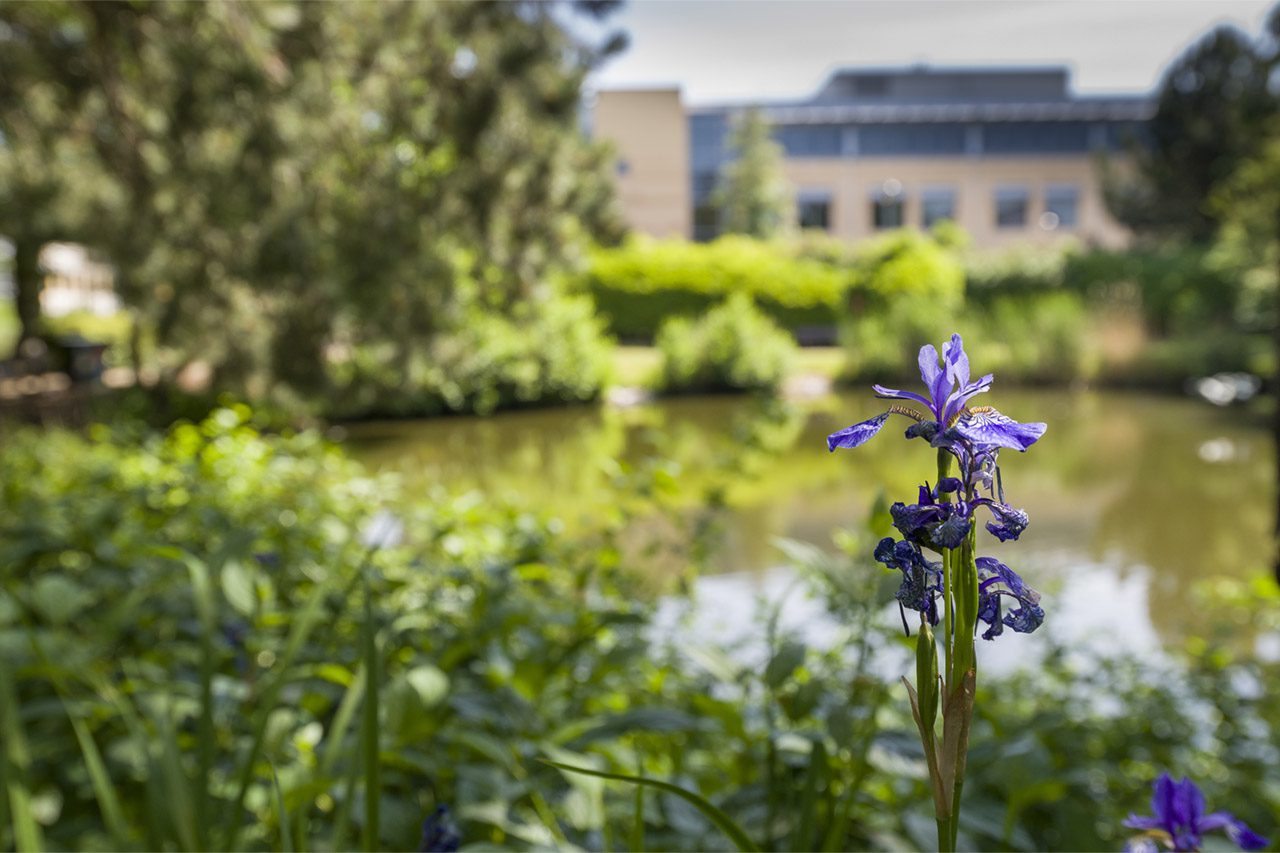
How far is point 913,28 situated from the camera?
95.1 ft

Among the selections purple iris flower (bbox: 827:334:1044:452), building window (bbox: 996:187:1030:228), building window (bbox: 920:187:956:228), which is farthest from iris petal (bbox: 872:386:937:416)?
building window (bbox: 996:187:1030:228)

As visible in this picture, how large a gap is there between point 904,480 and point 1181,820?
764 centimetres

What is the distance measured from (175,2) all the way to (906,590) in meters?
5.90

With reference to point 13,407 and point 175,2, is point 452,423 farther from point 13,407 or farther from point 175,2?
point 175,2

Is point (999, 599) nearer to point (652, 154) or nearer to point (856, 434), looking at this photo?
point (856, 434)

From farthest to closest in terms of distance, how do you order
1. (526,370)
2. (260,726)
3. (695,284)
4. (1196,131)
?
(1196,131) → (695,284) → (526,370) → (260,726)

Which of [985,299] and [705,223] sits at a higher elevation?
[705,223]

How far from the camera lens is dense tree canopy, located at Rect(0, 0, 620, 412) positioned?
5.79 m

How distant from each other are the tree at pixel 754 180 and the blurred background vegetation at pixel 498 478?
10.8 metres

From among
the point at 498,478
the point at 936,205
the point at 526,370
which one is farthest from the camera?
the point at 936,205

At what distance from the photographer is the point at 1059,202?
3338cm

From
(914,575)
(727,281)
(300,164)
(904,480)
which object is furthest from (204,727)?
(727,281)

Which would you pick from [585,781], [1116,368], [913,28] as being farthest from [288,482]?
[913,28]

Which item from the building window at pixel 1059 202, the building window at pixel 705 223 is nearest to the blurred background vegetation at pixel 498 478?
the building window at pixel 1059 202
